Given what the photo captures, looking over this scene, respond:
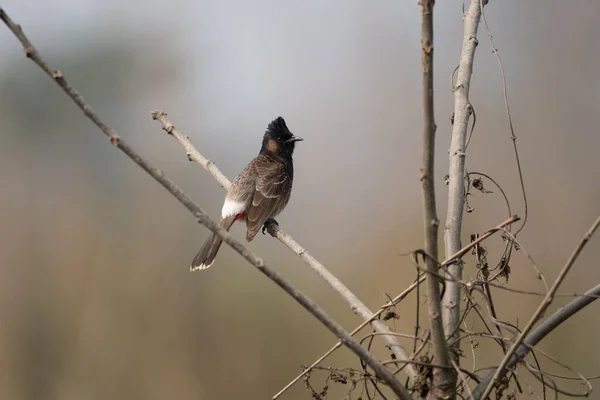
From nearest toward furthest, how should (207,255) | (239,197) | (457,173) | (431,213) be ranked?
(431,213), (457,173), (207,255), (239,197)

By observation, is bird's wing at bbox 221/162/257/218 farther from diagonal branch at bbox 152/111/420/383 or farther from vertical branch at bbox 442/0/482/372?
vertical branch at bbox 442/0/482/372

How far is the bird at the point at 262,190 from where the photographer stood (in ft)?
11.2

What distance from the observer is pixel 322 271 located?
61.6 inches

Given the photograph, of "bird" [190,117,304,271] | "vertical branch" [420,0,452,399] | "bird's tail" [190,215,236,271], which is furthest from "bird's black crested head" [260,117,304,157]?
"vertical branch" [420,0,452,399]

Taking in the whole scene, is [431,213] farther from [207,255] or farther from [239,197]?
[239,197]

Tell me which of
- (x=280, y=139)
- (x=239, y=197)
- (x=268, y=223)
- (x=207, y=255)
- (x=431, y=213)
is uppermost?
(x=280, y=139)

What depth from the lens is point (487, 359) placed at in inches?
152

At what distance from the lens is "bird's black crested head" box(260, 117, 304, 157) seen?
4180 mm

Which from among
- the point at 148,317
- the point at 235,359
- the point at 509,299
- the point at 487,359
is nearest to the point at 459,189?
the point at 487,359

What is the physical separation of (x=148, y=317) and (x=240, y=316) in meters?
1.00

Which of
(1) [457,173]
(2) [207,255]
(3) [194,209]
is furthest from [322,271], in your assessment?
(2) [207,255]

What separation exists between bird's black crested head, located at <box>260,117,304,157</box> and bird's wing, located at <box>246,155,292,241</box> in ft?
0.33

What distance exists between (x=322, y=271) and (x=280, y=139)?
271 centimetres

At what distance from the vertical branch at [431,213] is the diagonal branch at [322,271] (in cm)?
7
